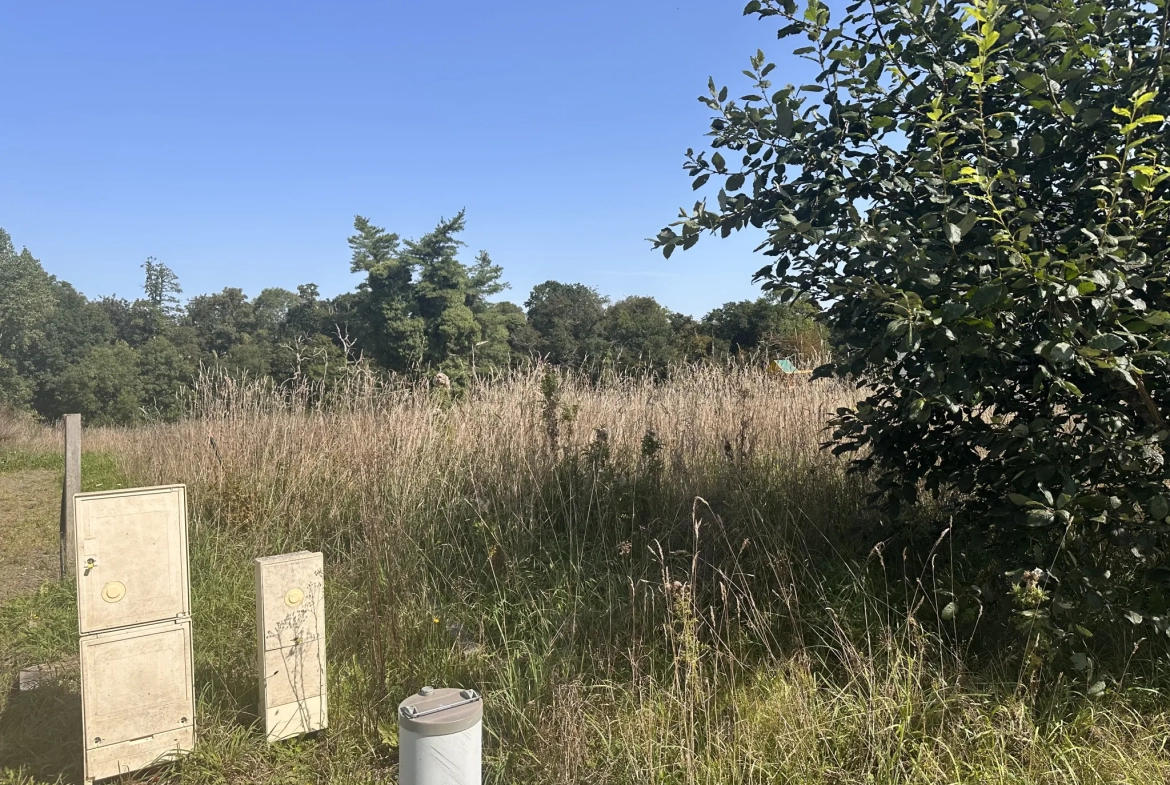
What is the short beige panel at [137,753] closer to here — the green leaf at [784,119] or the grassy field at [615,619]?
the grassy field at [615,619]

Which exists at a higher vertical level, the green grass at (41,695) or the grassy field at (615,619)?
the grassy field at (615,619)

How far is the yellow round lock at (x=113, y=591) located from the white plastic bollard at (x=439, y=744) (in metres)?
1.41

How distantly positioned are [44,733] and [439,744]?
7.80 feet

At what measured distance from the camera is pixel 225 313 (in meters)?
88.5

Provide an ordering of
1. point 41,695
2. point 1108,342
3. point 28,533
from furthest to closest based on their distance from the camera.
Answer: point 28,533 → point 41,695 → point 1108,342

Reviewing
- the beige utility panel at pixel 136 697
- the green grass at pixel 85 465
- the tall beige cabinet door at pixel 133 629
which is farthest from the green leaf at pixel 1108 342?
the green grass at pixel 85 465

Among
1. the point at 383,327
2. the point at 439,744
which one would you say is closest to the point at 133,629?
the point at 439,744

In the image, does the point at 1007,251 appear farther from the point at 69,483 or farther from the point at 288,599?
the point at 69,483

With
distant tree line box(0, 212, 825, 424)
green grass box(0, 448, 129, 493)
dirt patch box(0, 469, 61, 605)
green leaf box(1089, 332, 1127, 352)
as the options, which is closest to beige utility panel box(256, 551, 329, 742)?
green leaf box(1089, 332, 1127, 352)

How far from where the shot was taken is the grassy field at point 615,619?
8.41 ft

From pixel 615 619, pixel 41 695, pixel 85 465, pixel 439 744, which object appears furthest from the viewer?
pixel 85 465

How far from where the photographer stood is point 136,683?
2789 mm

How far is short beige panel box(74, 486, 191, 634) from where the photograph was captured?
2.70 metres

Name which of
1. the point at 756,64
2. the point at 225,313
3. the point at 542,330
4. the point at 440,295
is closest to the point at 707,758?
the point at 756,64
